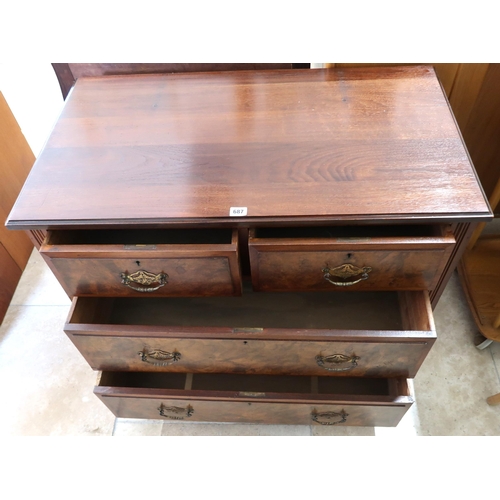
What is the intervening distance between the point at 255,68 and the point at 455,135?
1.57ft

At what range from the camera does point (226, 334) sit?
88cm

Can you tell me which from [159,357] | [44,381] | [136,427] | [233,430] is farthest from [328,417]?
[44,381]

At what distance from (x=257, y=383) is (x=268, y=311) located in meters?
0.18

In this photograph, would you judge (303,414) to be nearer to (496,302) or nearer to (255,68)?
(496,302)

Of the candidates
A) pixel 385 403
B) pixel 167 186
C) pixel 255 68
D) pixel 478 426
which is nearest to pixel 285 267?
pixel 167 186

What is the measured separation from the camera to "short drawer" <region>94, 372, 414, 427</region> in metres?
1.00

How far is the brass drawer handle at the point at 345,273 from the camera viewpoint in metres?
0.85

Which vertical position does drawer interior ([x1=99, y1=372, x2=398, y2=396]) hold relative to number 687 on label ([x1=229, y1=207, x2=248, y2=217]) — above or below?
below

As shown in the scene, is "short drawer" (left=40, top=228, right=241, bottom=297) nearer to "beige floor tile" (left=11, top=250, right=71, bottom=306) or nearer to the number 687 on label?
the number 687 on label

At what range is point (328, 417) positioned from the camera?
3.41 feet

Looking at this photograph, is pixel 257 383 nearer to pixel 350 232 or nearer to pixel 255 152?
pixel 350 232

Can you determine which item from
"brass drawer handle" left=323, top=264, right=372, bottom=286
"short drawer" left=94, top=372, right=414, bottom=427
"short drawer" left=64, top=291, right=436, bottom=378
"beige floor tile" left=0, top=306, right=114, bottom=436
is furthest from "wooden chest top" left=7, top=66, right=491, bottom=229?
"beige floor tile" left=0, top=306, right=114, bottom=436

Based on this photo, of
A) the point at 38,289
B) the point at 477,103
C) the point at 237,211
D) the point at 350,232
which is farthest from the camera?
the point at 38,289

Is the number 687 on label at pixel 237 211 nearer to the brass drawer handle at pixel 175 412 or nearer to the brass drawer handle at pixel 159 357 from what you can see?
the brass drawer handle at pixel 159 357
